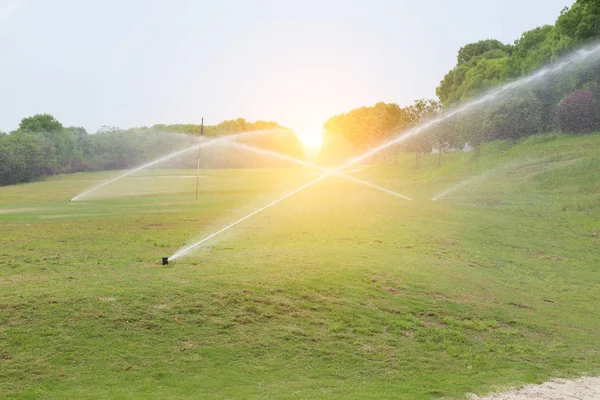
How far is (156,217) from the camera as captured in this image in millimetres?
37594

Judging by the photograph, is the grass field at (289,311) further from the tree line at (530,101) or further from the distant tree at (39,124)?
the distant tree at (39,124)

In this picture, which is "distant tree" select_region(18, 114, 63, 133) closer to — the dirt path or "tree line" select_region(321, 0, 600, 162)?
"tree line" select_region(321, 0, 600, 162)

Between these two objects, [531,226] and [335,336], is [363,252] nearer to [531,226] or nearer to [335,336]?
[335,336]

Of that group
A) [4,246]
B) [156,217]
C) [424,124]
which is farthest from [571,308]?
[424,124]

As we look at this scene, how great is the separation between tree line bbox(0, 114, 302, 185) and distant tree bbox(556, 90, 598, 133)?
91.9 m

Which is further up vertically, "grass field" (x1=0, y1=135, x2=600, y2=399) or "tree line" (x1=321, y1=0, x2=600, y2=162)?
"tree line" (x1=321, y1=0, x2=600, y2=162)

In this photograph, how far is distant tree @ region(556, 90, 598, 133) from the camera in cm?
7112

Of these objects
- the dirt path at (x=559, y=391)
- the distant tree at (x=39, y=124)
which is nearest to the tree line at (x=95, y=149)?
the distant tree at (x=39, y=124)

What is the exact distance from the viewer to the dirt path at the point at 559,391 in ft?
42.2

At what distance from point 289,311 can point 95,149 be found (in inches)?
5650

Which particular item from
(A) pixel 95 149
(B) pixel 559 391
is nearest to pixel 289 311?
(B) pixel 559 391

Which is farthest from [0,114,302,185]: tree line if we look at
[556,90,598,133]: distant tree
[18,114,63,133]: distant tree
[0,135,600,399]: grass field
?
[556,90,598,133]: distant tree

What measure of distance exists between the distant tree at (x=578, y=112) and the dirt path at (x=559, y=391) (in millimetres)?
65219

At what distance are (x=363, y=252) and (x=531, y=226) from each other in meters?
18.1
